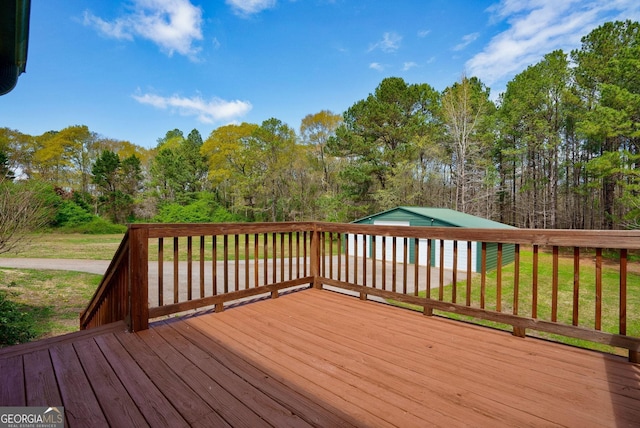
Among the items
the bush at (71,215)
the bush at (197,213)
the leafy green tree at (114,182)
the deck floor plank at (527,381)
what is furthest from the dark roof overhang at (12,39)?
the leafy green tree at (114,182)

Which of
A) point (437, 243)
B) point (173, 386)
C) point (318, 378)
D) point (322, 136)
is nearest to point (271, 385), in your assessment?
point (318, 378)

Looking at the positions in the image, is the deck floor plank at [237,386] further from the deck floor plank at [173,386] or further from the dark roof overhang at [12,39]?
the dark roof overhang at [12,39]

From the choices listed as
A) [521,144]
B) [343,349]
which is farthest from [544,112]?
[343,349]

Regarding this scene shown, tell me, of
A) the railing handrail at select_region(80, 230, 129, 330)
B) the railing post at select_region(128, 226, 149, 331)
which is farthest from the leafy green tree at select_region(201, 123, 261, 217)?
the railing post at select_region(128, 226, 149, 331)

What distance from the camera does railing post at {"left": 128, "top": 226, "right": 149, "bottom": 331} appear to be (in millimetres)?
2305

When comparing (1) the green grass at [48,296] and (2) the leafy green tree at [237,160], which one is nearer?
(1) the green grass at [48,296]

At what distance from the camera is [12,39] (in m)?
2.05

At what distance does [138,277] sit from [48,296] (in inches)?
261

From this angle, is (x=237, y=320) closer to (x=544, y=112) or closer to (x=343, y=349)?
(x=343, y=349)

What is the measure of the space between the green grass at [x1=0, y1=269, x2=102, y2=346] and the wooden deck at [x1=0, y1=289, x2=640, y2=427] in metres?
3.91

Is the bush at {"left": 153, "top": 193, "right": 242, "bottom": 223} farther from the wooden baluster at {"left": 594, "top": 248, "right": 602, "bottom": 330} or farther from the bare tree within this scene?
the wooden baluster at {"left": 594, "top": 248, "right": 602, "bottom": 330}

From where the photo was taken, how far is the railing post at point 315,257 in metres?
3.69

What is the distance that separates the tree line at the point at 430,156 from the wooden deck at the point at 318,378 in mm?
14061

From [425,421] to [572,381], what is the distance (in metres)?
1.03
